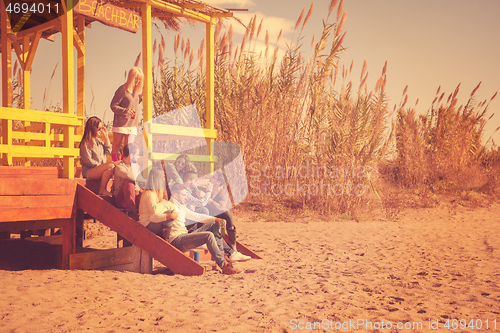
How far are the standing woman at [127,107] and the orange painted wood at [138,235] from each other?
930 mm

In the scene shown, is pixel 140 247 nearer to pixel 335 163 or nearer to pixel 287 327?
pixel 287 327

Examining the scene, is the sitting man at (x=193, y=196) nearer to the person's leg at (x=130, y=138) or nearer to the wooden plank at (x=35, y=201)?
the person's leg at (x=130, y=138)

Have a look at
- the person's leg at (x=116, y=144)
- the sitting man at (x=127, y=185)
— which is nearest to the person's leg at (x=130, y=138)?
the person's leg at (x=116, y=144)

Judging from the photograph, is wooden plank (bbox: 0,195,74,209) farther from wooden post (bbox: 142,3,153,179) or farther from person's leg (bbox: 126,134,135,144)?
wooden post (bbox: 142,3,153,179)

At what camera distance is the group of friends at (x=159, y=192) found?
4.86 m

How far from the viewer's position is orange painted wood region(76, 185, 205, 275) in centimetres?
471

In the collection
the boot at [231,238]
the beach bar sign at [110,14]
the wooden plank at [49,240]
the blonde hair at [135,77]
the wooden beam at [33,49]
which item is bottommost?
the wooden plank at [49,240]

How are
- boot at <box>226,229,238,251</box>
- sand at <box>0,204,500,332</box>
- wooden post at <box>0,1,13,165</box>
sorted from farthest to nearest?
wooden post at <box>0,1,13,165</box>, boot at <box>226,229,238,251</box>, sand at <box>0,204,500,332</box>

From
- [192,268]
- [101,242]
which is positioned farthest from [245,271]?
[101,242]

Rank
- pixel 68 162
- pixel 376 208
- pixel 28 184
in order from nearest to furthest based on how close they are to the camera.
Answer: pixel 28 184, pixel 68 162, pixel 376 208

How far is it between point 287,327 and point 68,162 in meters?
3.27

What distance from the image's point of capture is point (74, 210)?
5.02 m

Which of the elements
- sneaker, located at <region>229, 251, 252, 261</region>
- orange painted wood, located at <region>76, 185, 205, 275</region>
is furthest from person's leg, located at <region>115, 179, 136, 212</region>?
sneaker, located at <region>229, 251, 252, 261</region>

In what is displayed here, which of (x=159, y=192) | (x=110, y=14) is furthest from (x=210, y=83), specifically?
(x=159, y=192)
